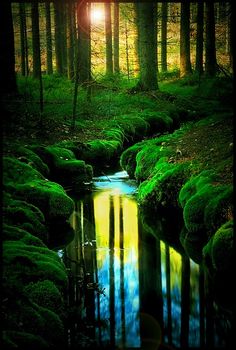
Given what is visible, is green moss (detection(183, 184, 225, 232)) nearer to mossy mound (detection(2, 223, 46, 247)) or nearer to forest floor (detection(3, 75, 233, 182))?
forest floor (detection(3, 75, 233, 182))

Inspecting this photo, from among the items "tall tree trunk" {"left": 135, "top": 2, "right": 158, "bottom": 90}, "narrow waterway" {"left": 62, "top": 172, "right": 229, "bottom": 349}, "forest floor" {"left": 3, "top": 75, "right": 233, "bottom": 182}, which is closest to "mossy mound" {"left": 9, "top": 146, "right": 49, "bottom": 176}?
"forest floor" {"left": 3, "top": 75, "right": 233, "bottom": 182}

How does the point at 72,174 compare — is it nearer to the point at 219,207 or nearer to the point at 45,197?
the point at 45,197

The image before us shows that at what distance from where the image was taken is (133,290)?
19.6 feet

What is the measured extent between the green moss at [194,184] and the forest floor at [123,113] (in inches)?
10.6

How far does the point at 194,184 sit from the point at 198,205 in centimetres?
84

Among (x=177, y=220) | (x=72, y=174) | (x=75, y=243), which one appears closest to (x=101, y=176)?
(x=72, y=174)

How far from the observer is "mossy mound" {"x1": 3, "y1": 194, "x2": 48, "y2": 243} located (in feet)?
20.9

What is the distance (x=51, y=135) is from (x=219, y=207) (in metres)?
8.40

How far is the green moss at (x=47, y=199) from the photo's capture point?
7.73 m

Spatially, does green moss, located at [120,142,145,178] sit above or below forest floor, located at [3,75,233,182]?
below

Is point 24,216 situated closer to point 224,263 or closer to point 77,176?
point 224,263

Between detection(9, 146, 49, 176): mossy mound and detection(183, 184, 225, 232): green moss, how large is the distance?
4.02 meters

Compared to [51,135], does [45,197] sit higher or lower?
lower

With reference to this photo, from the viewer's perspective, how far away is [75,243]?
24.7 feet
